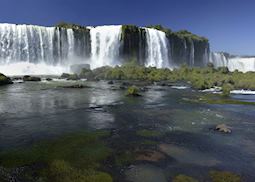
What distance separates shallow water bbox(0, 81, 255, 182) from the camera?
9141 millimetres

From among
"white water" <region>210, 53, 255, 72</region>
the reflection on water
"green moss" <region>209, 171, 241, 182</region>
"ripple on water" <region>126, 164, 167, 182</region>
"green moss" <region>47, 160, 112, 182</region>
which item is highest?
"white water" <region>210, 53, 255, 72</region>

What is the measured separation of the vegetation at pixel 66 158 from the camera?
26.5ft

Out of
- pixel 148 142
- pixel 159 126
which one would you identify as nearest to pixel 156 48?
pixel 159 126

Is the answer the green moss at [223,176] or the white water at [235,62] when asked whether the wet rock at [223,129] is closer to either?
the green moss at [223,176]

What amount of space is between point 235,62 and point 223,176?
9721cm

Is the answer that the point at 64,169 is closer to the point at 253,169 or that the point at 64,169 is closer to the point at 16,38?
the point at 253,169

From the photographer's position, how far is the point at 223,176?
8.28 metres

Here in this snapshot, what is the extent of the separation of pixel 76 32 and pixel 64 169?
57364mm

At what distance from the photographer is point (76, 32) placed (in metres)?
62.9

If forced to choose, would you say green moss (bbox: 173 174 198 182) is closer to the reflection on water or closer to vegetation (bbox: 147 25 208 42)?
the reflection on water

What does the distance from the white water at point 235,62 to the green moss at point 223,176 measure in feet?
297

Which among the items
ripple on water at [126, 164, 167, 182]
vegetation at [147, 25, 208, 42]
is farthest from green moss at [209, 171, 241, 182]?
vegetation at [147, 25, 208, 42]

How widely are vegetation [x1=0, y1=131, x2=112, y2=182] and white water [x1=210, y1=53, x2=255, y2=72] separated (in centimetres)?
9004

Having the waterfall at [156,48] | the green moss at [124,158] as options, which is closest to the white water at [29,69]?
the waterfall at [156,48]
